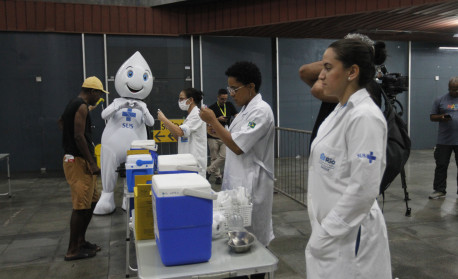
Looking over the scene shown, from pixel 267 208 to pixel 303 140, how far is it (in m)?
6.96

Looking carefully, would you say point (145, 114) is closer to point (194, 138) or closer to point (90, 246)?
point (194, 138)

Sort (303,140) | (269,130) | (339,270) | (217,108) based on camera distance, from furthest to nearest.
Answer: (303,140), (217,108), (269,130), (339,270)

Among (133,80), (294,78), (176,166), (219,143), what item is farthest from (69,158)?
(294,78)

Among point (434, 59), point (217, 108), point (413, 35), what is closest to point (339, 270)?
point (217, 108)

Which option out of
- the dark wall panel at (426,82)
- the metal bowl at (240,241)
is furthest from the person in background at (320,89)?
the dark wall panel at (426,82)

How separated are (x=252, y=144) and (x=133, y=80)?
3.17 m

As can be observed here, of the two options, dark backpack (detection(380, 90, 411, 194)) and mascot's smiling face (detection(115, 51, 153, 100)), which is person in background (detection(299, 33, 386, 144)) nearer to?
dark backpack (detection(380, 90, 411, 194))

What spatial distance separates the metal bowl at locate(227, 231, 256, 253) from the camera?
183 cm

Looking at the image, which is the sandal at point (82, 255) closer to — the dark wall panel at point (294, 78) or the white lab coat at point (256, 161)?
the white lab coat at point (256, 161)

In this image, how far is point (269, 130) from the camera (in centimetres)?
251

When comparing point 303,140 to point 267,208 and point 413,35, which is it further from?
point 267,208

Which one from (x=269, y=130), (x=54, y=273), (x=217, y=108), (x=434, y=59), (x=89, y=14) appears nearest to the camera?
(x=269, y=130)

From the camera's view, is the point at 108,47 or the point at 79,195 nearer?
the point at 79,195

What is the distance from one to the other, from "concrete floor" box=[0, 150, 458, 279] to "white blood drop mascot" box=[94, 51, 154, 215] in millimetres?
364
